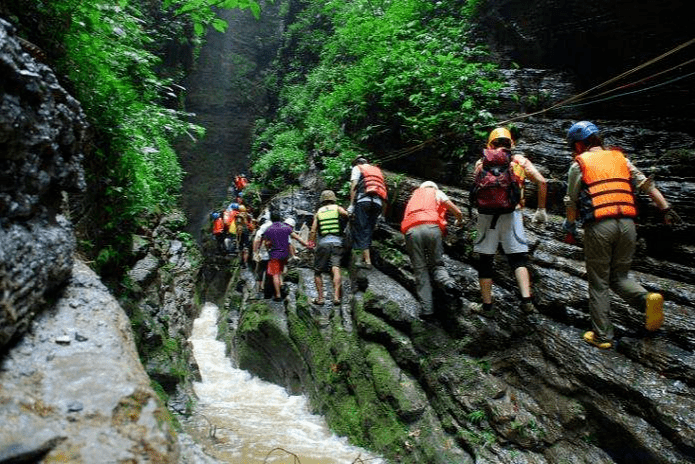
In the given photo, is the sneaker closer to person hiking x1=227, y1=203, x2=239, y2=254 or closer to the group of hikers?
the group of hikers

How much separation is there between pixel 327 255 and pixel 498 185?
4062 millimetres

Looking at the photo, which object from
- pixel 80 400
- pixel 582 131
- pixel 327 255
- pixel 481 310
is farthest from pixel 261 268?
pixel 80 400

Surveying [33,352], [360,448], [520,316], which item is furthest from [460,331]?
[33,352]

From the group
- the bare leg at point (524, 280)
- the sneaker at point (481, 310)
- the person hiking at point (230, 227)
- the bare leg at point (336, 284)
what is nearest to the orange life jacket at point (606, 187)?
the bare leg at point (524, 280)

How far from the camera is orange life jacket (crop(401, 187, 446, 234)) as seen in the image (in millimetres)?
6238

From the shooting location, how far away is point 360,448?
5.95m

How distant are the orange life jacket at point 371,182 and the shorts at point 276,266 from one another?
3.12 metres

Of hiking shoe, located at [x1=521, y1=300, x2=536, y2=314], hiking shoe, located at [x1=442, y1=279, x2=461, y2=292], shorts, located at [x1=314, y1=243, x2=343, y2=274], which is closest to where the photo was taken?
hiking shoe, located at [x1=521, y1=300, x2=536, y2=314]

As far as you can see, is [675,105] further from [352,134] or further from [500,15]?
[352,134]

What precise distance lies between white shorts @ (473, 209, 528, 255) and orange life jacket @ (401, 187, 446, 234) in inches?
31.2

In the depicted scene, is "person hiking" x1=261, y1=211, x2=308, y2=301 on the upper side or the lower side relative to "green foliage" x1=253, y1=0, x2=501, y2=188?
lower

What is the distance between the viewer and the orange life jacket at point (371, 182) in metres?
7.89

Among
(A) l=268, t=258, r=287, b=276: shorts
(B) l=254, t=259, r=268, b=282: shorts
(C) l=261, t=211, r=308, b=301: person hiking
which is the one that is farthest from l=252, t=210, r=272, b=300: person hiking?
(A) l=268, t=258, r=287, b=276: shorts

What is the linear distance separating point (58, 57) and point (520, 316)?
6260 mm
